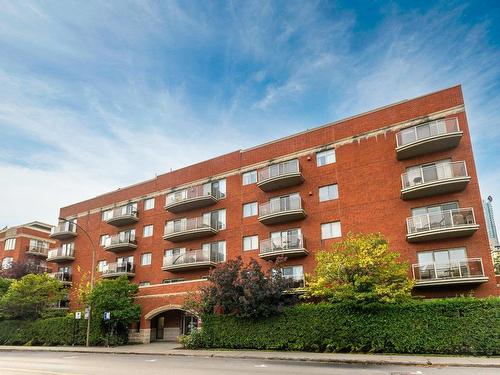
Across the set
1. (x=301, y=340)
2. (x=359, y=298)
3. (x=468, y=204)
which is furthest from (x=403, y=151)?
(x=301, y=340)

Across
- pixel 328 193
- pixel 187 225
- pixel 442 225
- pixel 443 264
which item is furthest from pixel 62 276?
pixel 442 225

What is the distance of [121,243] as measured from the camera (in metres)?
36.5

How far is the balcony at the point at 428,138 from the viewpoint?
2205 cm

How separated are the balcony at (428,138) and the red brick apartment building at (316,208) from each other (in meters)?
0.06

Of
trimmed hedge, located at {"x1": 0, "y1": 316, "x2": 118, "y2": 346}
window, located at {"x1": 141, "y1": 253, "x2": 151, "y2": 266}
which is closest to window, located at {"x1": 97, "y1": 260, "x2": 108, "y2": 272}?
window, located at {"x1": 141, "y1": 253, "x2": 151, "y2": 266}

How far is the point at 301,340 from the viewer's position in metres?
21.0

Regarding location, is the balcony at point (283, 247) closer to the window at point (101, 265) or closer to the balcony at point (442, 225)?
the balcony at point (442, 225)

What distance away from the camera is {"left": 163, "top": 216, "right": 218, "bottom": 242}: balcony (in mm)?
31219

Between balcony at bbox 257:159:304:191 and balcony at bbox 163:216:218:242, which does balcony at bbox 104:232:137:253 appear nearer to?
balcony at bbox 163:216:218:242

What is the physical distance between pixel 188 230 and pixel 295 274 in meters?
9.82

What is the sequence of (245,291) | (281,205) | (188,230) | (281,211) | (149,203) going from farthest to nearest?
1. (149,203)
2. (188,230)
3. (281,205)
4. (281,211)
5. (245,291)

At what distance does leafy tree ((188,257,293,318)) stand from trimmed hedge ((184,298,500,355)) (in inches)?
30.8

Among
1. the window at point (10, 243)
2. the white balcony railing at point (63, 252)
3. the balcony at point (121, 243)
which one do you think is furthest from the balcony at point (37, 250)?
the balcony at point (121, 243)

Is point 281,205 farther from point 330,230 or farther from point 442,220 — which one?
point 442,220
